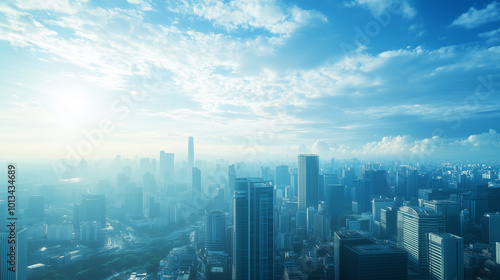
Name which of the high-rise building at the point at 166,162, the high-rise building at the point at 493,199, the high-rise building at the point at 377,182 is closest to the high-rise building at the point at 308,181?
the high-rise building at the point at 377,182

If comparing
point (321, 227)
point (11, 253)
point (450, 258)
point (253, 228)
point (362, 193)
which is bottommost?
point (321, 227)

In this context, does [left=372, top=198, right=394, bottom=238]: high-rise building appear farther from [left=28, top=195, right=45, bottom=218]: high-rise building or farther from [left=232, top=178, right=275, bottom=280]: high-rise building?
[left=28, top=195, right=45, bottom=218]: high-rise building

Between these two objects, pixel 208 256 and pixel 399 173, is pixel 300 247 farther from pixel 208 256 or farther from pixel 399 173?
pixel 399 173

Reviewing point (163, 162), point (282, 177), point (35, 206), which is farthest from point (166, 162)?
point (35, 206)

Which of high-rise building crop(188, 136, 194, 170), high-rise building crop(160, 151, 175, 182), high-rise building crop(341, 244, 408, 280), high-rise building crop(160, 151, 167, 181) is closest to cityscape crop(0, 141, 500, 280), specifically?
high-rise building crop(341, 244, 408, 280)

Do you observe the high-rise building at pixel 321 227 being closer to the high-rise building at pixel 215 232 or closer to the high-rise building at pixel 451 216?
the high-rise building at pixel 215 232

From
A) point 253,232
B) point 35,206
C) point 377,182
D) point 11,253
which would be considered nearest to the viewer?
point 11,253

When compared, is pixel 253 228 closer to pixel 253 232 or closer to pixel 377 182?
pixel 253 232

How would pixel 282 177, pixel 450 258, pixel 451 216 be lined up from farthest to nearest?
1. pixel 282 177
2. pixel 451 216
3. pixel 450 258
